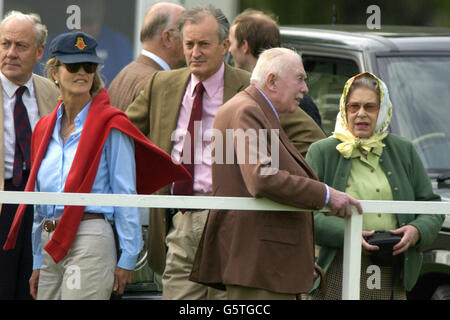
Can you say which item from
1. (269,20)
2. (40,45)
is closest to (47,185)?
(40,45)

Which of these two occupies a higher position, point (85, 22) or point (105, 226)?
point (85, 22)

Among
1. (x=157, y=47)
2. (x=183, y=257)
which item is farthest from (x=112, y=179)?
(x=157, y=47)

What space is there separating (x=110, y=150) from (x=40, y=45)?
1.35 meters

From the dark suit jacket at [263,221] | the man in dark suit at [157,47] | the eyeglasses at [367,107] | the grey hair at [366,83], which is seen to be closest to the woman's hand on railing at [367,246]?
the dark suit jacket at [263,221]

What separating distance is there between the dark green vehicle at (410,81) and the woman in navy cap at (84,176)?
1.63 metres

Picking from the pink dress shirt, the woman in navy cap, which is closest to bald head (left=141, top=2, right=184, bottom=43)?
the pink dress shirt

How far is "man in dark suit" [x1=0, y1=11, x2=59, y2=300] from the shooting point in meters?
5.79

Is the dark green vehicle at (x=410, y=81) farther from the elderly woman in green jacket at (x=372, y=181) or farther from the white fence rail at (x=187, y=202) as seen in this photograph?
the white fence rail at (x=187, y=202)

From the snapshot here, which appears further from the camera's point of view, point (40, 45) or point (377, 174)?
point (40, 45)

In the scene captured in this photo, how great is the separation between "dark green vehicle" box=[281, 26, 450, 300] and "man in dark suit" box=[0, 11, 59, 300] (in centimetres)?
181

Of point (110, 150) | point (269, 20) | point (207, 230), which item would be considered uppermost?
point (269, 20)

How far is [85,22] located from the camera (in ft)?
29.1
